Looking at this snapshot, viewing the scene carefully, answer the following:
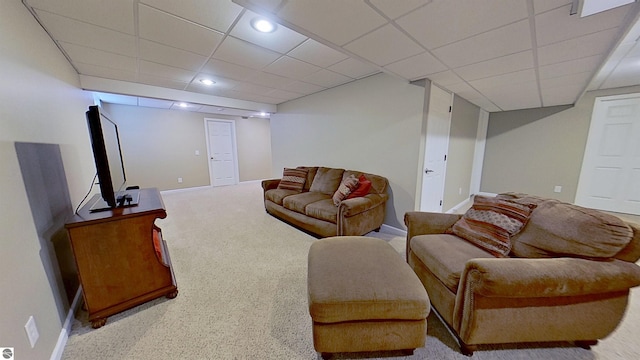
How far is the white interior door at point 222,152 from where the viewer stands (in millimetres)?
6109

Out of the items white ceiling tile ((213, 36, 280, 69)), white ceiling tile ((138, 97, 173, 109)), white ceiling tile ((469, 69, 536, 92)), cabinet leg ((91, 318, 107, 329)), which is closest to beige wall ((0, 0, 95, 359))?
cabinet leg ((91, 318, 107, 329))

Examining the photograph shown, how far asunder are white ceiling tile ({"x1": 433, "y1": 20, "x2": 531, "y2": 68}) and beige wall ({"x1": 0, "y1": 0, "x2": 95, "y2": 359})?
2.97 metres

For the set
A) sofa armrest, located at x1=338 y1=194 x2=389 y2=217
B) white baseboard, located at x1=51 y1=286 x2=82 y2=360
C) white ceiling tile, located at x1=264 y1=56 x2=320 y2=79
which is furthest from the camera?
white ceiling tile, located at x1=264 y1=56 x2=320 y2=79

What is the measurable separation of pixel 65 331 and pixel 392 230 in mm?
3163

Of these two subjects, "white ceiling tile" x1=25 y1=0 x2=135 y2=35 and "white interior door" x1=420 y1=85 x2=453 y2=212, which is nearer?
"white ceiling tile" x1=25 y1=0 x2=135 y2=35

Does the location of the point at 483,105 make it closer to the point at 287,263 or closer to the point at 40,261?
the point at 287,263

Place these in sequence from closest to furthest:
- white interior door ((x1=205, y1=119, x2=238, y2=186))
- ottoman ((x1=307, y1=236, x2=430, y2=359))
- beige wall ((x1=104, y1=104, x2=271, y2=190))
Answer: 1. ottoman ((x1=307, y1=236, x2=430, y2=359))
2. beige wall ((x1=104, y1=104, x2=271, y2=190))
3. white interior door ((x1=205, y1=119, x2=238, y2=186))

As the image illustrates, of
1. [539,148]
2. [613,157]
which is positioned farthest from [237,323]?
[613,157]

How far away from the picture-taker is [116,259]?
149 cm

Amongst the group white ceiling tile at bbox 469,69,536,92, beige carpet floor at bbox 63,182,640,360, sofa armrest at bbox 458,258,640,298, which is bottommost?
beige carpet floor at bbox 63,182,640,360

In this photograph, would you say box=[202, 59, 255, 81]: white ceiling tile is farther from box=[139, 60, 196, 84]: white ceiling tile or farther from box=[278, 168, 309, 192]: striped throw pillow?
box=[278, 168, 309, 192]: striped throw pillow

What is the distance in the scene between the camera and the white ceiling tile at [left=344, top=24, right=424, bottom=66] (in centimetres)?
168

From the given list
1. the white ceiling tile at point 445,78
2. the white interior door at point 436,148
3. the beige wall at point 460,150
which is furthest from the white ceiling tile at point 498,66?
the beige wall at point 460,150

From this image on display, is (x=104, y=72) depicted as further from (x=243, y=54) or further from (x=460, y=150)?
(x=460, y=150)
